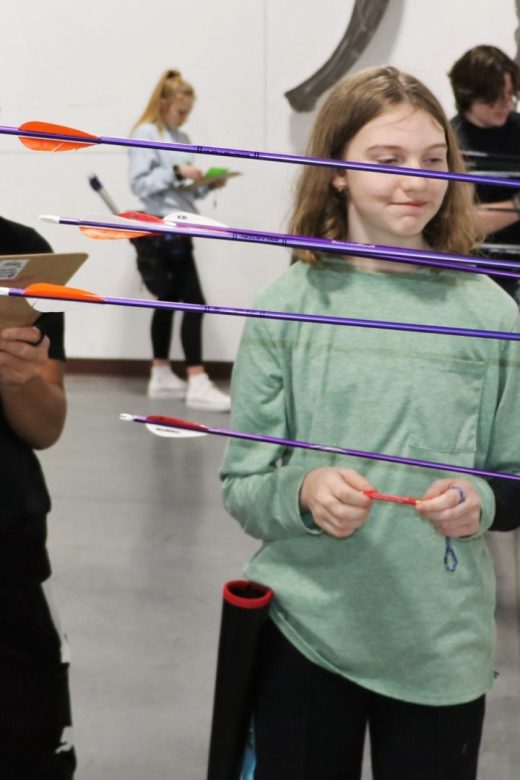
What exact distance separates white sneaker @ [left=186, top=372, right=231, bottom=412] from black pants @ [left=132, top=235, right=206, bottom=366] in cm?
10

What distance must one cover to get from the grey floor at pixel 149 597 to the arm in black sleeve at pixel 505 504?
1001 millimetres

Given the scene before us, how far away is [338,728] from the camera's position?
1216 mm

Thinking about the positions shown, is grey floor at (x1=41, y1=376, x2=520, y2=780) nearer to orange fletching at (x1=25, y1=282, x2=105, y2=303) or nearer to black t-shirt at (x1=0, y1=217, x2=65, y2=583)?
black t-shirt at (x1=0, y1=217, x2=65, y2=583)

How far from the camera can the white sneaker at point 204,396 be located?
476cm

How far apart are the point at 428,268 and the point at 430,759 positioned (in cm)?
51

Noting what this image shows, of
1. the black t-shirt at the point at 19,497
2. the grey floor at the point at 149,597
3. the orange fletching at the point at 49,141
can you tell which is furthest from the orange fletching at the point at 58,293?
the grey floor at the point at 149,597

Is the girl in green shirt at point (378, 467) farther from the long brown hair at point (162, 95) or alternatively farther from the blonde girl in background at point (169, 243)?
the long brown hair at point (162, 95)

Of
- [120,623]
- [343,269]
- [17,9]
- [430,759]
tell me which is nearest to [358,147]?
[343,269]


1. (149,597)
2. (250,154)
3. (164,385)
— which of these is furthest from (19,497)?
(164,385)

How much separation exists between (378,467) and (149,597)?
5.52 feet

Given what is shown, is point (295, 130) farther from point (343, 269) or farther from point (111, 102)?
point (343, 269)

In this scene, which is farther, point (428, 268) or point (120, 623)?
point (120, 623)

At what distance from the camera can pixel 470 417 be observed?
1.19 metres

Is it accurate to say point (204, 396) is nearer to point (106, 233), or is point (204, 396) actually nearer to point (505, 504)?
point (505, 504)
